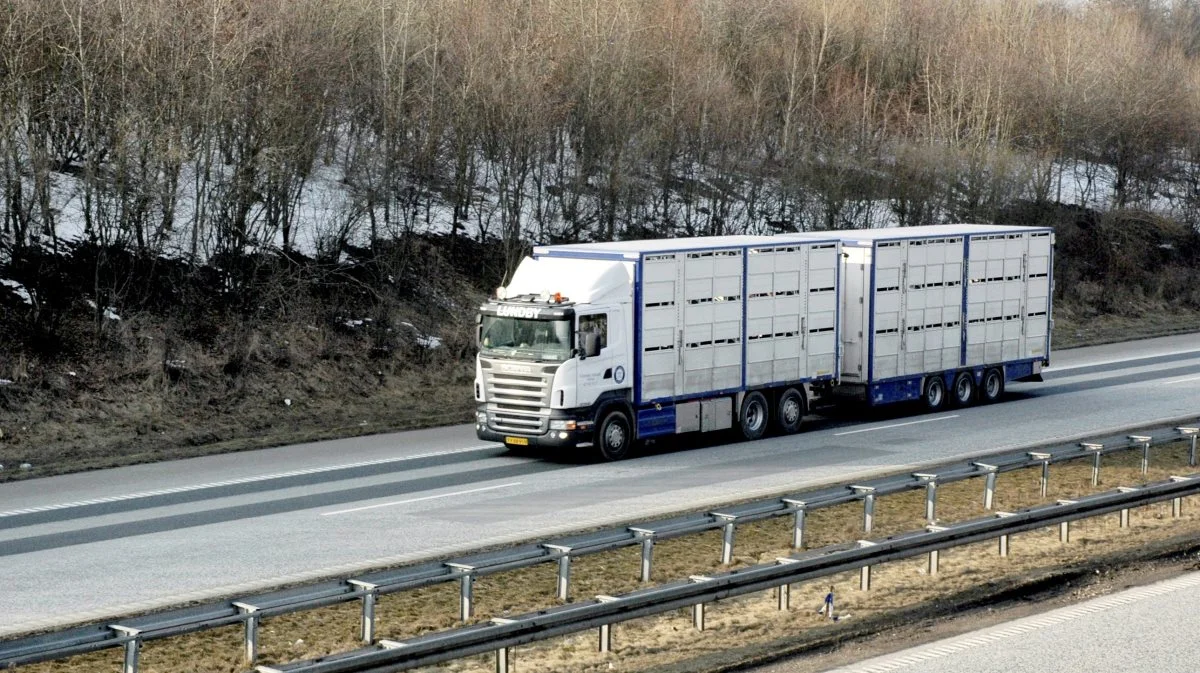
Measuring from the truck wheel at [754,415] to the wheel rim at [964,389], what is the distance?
17.8 feet

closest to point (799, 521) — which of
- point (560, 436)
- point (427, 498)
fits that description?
point (427, 498)

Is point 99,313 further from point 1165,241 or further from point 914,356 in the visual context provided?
point 1165,241

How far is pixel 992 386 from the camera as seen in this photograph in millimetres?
30156

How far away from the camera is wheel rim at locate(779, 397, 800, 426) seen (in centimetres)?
2628

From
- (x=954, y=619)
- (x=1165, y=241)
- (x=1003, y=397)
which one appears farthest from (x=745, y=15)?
(x=954, y=619)

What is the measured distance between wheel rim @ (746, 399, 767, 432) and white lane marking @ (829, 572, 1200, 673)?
11.3m

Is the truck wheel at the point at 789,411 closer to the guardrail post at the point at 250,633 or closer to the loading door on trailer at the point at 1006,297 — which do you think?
the loading door on trailer at the point at 1006,297

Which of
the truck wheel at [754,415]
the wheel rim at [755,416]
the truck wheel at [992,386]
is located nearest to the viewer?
the truck wheel at [754,415]

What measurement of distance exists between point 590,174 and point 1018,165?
60.7 feet

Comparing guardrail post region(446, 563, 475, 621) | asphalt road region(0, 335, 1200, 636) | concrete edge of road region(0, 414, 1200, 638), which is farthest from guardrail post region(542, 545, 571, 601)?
asphalt road region(0, 335, 1200, 636)

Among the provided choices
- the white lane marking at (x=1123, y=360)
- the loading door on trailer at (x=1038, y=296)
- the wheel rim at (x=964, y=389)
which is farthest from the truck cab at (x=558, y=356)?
the white lane marking at (x=1123, y=360)

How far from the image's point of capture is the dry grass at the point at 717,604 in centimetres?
1193

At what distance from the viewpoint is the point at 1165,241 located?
56.7 meters

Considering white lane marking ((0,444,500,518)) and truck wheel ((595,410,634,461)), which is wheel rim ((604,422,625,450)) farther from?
white lane marking ((0,444,500,518))
